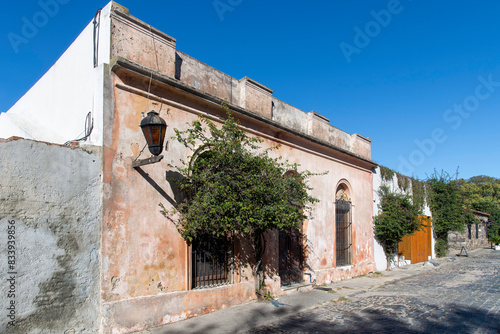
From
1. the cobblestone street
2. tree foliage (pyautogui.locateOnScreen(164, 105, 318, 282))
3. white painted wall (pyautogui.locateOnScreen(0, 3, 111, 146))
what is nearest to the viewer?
white painted wall (pyautogui.locateOnScreen(0, 3, 111, 146))

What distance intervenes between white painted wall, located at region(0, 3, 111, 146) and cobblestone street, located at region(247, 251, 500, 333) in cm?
470

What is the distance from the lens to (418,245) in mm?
15125

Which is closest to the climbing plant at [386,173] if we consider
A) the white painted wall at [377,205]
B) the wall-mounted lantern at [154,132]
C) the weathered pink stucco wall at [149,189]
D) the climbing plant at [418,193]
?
the white painted wall at [377,205]

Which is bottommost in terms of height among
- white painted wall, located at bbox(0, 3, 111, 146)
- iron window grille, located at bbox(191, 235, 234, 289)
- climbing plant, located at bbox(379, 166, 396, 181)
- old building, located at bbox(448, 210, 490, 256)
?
old building, located at bbox(448, 210, 490, 256)

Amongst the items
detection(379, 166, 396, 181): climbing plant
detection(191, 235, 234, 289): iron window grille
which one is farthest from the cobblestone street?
detection(379, 166, 396, 181): climbing plant

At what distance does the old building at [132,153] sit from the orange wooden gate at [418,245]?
803 cm

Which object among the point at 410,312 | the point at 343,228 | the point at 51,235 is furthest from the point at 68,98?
the point at 343,228

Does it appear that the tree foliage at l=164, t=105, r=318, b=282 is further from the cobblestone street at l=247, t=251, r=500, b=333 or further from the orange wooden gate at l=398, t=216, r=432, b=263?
the orange wooden gate at l=398, t=216, r=432, b=263

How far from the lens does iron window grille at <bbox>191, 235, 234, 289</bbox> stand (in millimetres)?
6551

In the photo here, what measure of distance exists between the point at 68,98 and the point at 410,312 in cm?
783

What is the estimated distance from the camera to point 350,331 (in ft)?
18.1

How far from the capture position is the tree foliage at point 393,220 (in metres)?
12.4

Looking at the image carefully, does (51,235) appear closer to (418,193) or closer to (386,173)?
(386,173)

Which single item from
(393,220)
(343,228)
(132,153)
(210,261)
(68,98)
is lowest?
(210,261)
